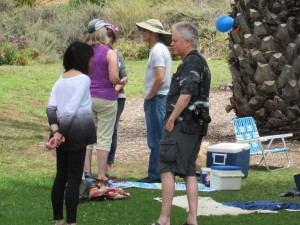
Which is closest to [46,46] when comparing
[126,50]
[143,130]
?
[126,50]

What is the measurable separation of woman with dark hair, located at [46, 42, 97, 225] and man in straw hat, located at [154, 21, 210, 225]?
0.64m

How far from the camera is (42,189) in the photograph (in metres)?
9.65

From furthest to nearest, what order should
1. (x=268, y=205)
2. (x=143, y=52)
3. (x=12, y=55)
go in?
(x=143, y=52)
(x=12, y=55)
(x=268, y=205)

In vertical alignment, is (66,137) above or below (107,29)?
below

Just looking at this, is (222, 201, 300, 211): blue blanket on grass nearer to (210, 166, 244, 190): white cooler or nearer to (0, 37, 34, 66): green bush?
(210, 166, 244, 190): white cooler

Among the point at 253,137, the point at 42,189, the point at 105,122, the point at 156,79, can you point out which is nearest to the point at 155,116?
the point at 156,79

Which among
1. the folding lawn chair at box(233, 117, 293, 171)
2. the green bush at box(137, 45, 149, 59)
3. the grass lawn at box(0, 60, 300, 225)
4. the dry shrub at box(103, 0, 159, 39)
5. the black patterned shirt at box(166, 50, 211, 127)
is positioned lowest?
the grass lawn at box(0, 60, 300, 225)

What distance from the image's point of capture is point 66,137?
23.5 ft

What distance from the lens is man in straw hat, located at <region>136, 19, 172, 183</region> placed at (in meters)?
9.75

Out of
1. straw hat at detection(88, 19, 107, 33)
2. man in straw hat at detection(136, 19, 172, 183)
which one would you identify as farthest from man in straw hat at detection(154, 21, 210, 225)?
straw hat at detection(88, 19, 107, 33)

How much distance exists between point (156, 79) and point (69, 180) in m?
2.74

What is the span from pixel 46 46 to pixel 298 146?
13975 millimetres

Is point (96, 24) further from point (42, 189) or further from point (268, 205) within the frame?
point (268, 205)

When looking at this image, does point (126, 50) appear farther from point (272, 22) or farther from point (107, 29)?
point (107, 29)
